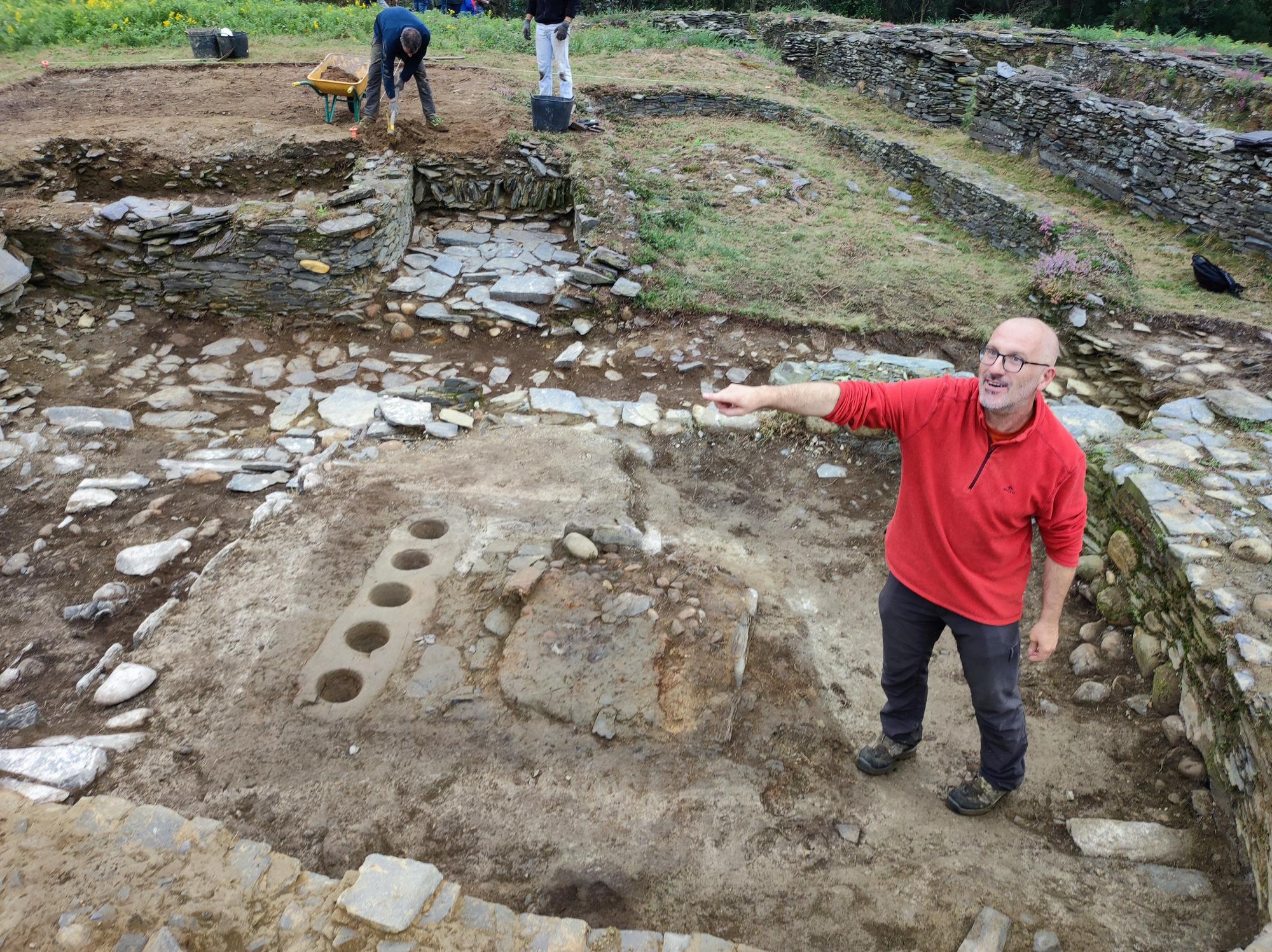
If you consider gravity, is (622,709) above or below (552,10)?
below

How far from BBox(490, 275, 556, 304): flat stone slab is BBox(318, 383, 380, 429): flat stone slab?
1.73 meters

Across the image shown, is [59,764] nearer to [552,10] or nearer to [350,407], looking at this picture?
[350,407]

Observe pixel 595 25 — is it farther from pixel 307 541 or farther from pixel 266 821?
pixel 266 821

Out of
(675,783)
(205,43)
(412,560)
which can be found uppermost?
(205,43)

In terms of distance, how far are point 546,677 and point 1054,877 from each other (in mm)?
2089

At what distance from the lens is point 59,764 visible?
2.90m

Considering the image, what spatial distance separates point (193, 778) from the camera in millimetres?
2959

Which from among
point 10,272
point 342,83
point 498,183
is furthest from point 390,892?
point 342,83

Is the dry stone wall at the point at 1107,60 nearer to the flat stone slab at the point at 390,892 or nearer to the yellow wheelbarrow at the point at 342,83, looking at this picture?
the yellow wheelbarrow at the point at 342,83

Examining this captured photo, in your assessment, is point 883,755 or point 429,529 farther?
point 429,529

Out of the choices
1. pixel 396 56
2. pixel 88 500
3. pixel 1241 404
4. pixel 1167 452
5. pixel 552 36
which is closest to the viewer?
pixel 1167 452

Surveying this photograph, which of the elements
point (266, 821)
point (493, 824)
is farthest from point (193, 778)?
point (493, 824)

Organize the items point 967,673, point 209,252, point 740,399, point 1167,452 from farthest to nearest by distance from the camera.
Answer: point 209,252, point 1167,452, point 967,673, point 740,399

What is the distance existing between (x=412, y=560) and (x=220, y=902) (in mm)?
2089
